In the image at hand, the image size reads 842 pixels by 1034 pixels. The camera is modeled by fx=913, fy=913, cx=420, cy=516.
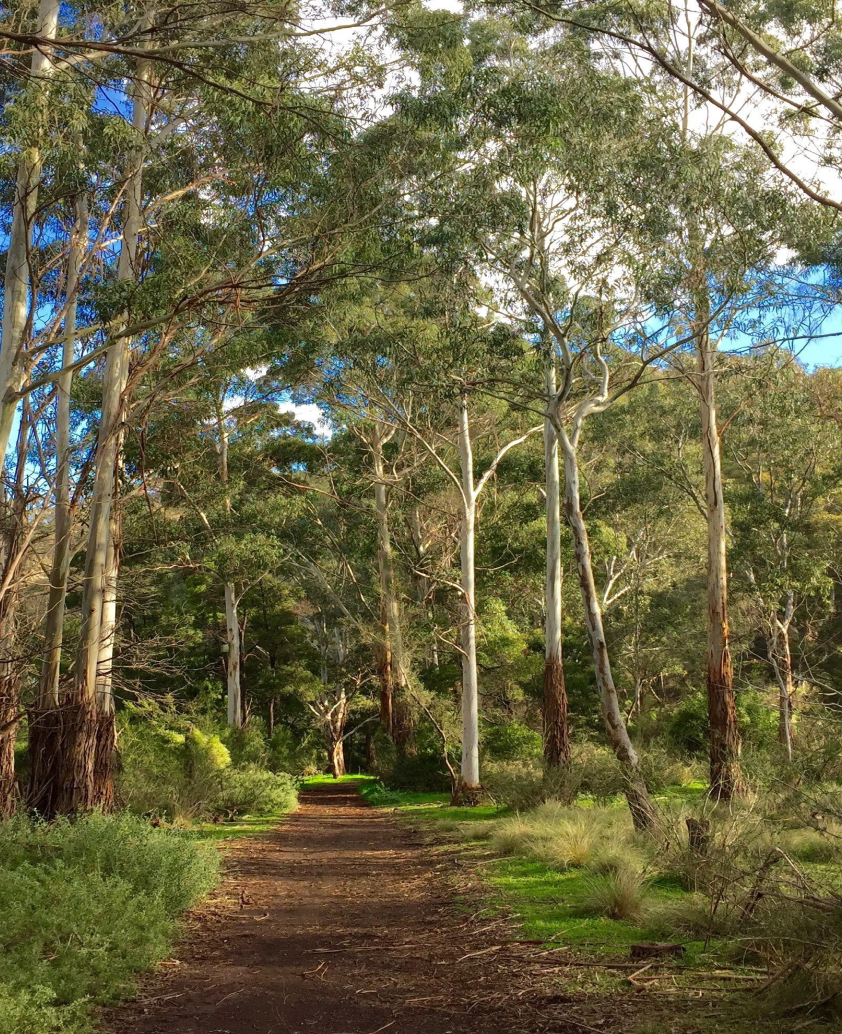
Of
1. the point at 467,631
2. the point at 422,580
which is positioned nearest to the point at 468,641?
the point at 467,631

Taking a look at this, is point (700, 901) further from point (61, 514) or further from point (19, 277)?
point (61, 514)

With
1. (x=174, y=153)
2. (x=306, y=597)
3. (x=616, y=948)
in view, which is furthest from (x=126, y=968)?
(x=306, y=597)

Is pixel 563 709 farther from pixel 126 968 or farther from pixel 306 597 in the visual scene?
pixel 306 597

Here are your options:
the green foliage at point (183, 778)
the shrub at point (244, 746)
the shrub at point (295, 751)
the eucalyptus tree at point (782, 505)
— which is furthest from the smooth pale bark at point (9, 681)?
the shrub at point (295, 751)

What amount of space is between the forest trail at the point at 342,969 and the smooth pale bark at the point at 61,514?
9.80 feet

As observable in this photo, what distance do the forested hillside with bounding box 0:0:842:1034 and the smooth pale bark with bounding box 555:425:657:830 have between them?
0.17ft

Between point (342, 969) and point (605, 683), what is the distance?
5.22 metres

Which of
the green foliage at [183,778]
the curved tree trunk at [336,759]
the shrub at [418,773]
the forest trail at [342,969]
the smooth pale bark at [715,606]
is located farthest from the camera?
the curved tree trunk at [336,759]

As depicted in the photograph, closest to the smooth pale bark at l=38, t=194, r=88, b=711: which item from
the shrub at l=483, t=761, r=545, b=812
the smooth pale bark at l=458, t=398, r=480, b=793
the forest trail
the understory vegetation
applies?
the forest trail

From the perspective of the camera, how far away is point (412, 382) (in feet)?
48.4

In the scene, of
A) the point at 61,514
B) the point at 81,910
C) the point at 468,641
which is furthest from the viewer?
the point at 468,641

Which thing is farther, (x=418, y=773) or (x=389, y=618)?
(x=389, y=618)

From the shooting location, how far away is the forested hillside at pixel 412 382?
6.27 metres

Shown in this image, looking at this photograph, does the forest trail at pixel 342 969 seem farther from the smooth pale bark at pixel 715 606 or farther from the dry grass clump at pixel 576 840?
the smooth pale bark at pixel 715 606
